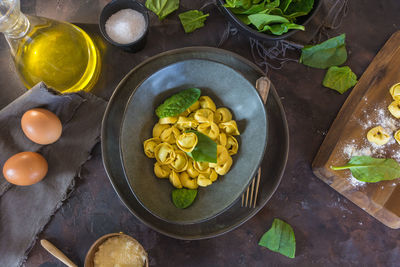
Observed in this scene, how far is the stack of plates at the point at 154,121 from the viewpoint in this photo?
0.96 m

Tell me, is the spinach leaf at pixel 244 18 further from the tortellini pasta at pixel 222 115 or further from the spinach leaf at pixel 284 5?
the tortellini pasta at pixel 222 115

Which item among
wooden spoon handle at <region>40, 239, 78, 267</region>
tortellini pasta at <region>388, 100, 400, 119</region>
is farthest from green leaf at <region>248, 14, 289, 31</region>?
wooden spoon handle at <region>40, 239, 78, 267</region>

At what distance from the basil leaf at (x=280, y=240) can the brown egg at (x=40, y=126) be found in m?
0.83

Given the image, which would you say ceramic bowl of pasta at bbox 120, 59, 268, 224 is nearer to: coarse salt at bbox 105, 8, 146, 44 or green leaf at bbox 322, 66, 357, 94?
coarse salt at bbox 105, 8, 146, 44

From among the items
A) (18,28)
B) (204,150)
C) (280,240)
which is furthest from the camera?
(280,240)

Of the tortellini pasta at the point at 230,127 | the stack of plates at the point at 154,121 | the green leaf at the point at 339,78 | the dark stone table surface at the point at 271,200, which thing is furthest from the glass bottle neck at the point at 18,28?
the green leaf at the point at 339,78

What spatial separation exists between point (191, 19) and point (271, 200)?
0.75 metres

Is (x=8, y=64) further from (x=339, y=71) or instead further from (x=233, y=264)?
(x=339, y=71)

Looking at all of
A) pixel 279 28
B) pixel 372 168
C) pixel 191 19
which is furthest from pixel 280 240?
pixel 191 19

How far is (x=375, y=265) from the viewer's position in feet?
3.87

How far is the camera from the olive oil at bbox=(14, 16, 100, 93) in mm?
1087

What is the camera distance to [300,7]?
1045 mm

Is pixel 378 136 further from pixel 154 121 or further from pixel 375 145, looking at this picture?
pixel 154 121

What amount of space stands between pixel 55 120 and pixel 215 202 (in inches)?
23.7
